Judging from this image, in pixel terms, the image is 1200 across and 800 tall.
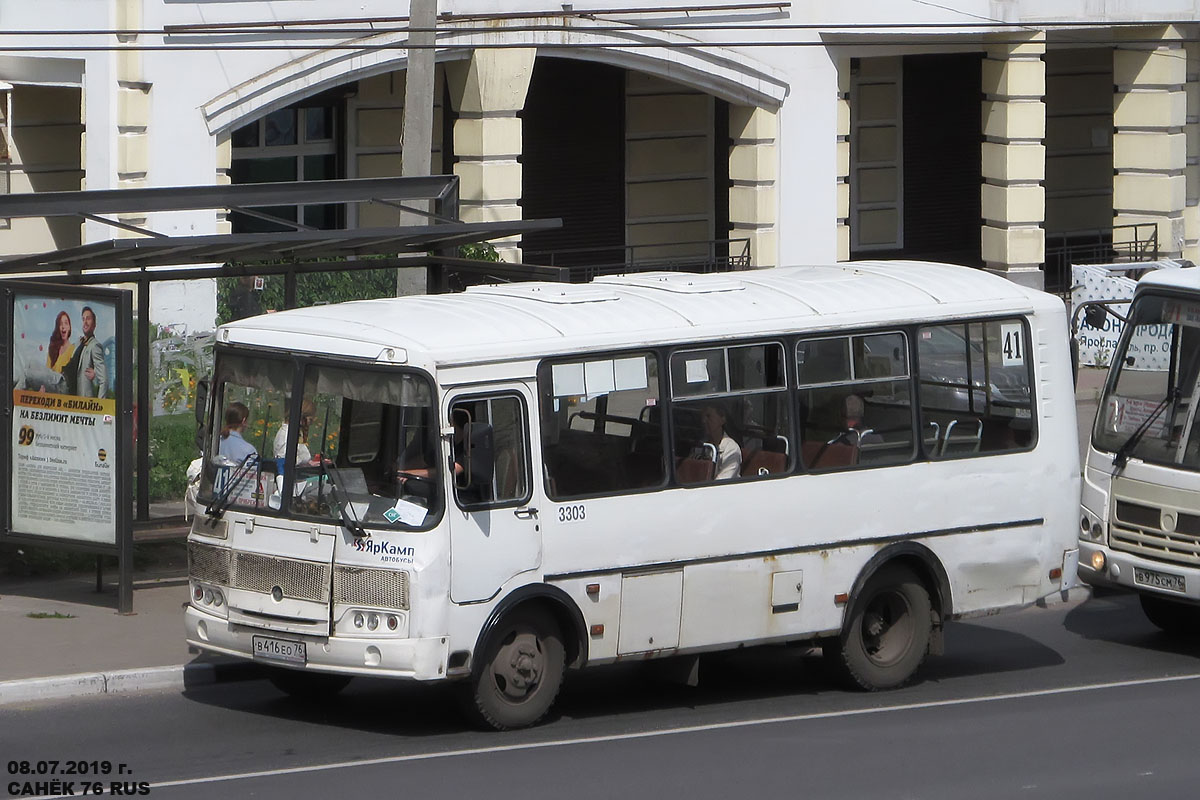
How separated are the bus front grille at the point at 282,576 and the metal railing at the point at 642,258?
16034mm

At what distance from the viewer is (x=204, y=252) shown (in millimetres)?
14320

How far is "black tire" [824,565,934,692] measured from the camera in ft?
41.4

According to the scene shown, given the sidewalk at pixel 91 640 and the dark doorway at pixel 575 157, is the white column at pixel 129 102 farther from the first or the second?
the dark doorway at pixel 575 157

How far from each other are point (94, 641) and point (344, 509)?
311 centimetres

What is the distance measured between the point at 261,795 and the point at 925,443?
5091mm

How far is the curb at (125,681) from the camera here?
469 inches

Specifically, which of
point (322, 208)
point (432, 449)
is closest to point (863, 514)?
point (432, 449)

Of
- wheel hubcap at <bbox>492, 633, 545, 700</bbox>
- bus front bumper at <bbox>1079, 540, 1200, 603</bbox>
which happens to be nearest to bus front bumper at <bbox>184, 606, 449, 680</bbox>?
wheel hubcap at <bbox>492, 633, 545, 700</bbox>

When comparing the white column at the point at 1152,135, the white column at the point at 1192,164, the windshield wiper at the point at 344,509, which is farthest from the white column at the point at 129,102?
the white column at the point at 1192,164

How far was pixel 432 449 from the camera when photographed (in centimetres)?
1089

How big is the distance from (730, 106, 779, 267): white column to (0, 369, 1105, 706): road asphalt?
41.7 ft

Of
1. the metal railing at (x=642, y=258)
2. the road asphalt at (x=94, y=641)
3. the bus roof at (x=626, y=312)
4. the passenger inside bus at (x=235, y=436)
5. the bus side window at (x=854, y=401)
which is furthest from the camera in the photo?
the metal railing at (x=642, y=258)

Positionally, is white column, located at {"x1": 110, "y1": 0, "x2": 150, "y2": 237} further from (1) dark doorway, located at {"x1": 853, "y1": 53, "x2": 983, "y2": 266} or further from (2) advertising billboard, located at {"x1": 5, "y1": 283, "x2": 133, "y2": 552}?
(1) dark doorway, located at {"x1": 853, "y1": 53, "x2": 983, "y2": 266}

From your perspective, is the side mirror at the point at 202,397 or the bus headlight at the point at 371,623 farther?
the side mirror at the point at 202,397
